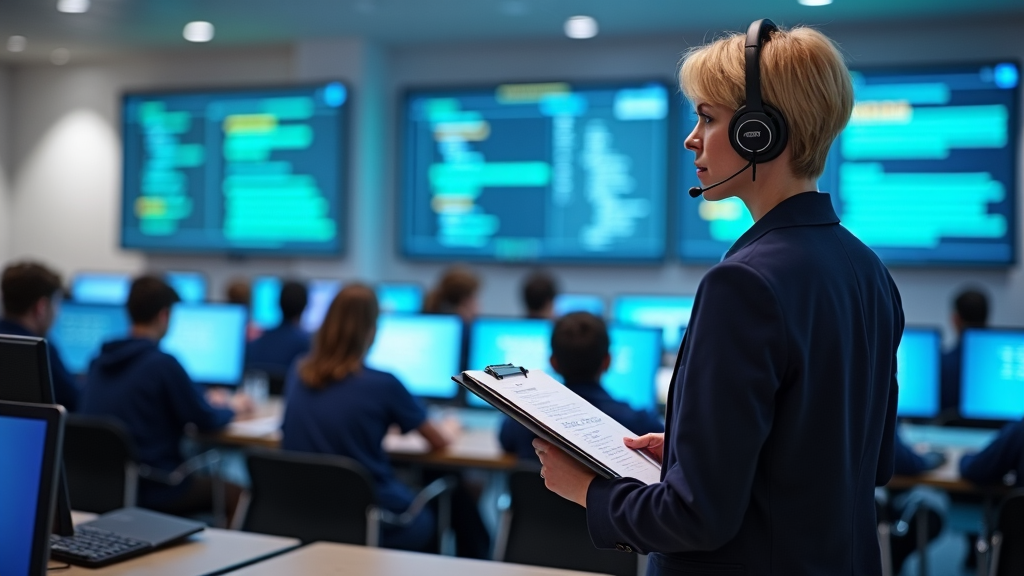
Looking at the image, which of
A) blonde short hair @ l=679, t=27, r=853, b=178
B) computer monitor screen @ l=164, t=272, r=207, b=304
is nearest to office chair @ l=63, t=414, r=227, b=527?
blonde short hair @ l=679, t=27, r=853, b=178

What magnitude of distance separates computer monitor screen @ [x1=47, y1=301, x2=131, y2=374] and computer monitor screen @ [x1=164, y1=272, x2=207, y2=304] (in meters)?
2.16

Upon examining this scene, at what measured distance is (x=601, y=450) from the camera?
1.34m

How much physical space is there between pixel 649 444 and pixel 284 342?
352 centimetres

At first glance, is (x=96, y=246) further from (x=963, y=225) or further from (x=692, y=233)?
(x=963, y=225)

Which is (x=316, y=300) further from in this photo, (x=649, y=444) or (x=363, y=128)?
(x=649, y=444)

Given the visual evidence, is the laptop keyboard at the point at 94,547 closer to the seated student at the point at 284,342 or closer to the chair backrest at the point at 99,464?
the chair backrest at the point at 99,464

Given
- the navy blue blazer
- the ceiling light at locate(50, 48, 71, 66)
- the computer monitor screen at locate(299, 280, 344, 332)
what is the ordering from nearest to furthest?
the navy blue blazer < the computer monitor screen at locate(299, 280, 344, 332) < the ceiling light at locate(50, 48, 71, 66)

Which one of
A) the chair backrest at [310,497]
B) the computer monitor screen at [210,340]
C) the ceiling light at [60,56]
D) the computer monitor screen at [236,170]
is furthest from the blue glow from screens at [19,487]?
the ceiling light at [60,56]

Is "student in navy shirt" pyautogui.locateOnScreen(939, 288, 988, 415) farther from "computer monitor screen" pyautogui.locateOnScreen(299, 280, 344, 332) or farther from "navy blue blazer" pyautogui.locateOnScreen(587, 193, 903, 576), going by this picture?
"computer monitor screen" pyautogui.locateOnScreen(299, 280, 344, 332)

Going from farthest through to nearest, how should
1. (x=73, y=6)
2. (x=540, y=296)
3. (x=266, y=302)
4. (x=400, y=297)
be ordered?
(x=266, y=302) < (x=73, y=6) < (x=400, y=297) < (x=540, y=296)

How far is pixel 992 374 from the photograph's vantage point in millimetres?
3531

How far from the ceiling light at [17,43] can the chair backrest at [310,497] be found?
576 cm

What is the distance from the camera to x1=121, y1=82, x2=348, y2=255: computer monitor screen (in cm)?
707

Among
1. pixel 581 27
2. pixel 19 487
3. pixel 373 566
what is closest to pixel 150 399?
pixel 373 566
